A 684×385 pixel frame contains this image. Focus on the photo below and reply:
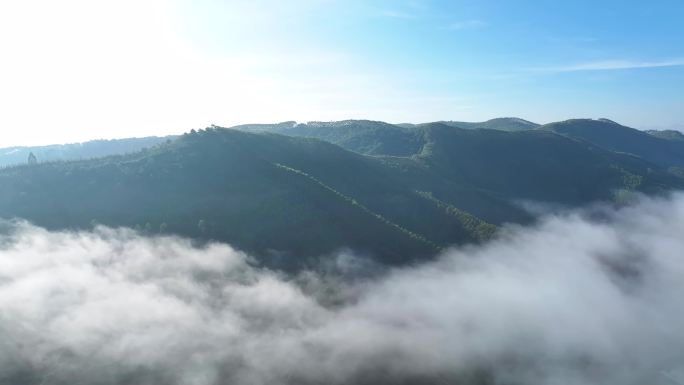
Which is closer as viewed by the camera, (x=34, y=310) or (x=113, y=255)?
(x=34, y=310)

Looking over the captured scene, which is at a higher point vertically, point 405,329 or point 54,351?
point 54,351

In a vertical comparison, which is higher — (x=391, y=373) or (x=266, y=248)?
(x=266, y=248)

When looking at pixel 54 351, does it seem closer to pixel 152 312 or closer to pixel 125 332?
pixel 125 332

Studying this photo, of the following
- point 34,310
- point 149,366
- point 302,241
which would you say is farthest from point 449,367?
point 34,310

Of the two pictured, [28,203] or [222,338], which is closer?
[222,338]

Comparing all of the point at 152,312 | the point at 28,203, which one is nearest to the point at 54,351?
the point at 152,312

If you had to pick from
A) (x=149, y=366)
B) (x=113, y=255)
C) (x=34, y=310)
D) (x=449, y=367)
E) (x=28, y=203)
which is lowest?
(x=449, y=367)

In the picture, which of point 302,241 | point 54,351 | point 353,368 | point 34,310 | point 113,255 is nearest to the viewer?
point 54,351

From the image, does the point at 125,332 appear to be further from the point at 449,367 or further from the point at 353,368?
the point at 449,367

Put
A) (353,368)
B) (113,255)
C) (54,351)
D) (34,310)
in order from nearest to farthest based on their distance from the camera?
(54,351)
(34,310)
(353,368)
(113,255)
